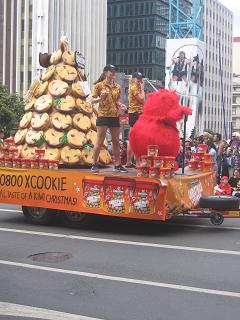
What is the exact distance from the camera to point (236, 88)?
150875 millimetres

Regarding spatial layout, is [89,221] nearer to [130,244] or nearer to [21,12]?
[130,244]

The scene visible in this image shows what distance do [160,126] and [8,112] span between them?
3084cm

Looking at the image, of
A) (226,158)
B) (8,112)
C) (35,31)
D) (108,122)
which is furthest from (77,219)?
(35,31)

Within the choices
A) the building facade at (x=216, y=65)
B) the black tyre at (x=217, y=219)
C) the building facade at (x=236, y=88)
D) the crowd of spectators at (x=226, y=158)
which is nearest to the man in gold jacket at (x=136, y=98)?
the black tyre at (x=217, y=219)

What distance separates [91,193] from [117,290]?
309cm

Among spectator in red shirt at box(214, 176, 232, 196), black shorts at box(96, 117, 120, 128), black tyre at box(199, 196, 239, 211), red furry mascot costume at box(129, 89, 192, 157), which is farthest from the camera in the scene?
spectator in red shirt at box(214, 176, 232, 196)

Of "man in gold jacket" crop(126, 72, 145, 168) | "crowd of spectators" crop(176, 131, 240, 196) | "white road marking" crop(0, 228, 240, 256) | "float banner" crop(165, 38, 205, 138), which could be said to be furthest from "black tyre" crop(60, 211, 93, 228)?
"float banner" crop(165, 38, 205, 138)

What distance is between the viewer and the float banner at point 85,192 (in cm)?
830

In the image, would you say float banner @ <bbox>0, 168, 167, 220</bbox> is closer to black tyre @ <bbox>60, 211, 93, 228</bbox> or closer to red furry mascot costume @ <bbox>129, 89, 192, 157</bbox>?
black tyre @ <bbox>60, 211, 93, 228</bbox>

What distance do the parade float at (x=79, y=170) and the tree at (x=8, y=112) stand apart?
74.1 ft

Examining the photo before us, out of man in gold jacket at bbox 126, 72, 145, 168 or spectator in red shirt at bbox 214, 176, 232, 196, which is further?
spectator in red shirt at bbox 214, 176, 232, 196

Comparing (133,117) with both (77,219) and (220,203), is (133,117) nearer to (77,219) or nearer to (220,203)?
(77,219)

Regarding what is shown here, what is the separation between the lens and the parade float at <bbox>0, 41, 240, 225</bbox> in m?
8.39

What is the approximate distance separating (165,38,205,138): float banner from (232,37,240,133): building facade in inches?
3050
